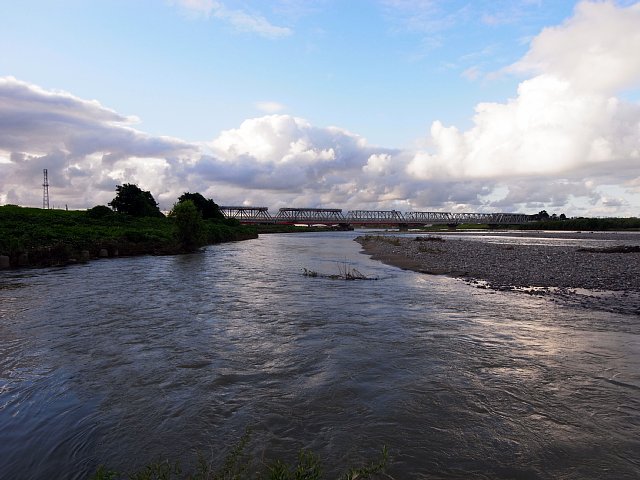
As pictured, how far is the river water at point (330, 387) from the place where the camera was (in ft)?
22.9

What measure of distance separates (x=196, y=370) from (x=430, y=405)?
6.80 meters

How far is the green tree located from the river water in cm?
3990

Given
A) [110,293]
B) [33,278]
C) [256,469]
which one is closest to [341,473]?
[256,469]

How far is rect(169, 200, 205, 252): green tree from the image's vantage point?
2282 inches

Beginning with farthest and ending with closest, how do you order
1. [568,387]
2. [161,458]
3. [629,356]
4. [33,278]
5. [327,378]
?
1. [33,278]
2. [629,356]
3. [327,378]
4. [568,387]
5. [161,458]

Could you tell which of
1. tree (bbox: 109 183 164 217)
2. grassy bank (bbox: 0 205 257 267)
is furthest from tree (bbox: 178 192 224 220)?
grassy bank (bbox: 0 205 257 267)

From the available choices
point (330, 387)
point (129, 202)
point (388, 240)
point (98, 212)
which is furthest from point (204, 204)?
point (330, 387)

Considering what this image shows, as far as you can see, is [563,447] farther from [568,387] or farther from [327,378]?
[327,378]

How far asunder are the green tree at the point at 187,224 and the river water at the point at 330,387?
131 feet

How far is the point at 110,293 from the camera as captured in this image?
76.3ft

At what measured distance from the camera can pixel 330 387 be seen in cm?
991

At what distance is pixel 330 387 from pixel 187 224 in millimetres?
55110

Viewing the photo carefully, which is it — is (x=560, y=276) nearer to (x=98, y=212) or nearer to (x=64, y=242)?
(x=64, y=242)

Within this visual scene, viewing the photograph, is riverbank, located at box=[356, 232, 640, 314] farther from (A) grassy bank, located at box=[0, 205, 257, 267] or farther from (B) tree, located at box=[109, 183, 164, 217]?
(B) tree, located at box=[109, 183, 164, 217]
